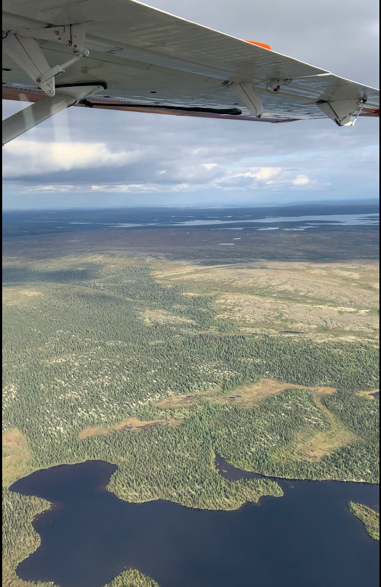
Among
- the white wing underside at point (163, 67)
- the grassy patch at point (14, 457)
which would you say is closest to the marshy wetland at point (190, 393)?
the grassy patch at point (14, 457)

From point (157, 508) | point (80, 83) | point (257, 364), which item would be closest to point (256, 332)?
point (257, 364)

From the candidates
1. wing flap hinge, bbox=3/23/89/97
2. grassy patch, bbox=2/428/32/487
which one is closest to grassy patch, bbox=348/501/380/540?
grassy patch, bbox=2/428/32/487

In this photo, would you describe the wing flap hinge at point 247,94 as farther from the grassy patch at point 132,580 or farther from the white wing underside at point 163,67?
the grassy patch at point 132,580

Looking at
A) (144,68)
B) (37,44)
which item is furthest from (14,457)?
(37,44)

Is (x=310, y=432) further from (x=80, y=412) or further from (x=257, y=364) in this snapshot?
(x=80, y=412)

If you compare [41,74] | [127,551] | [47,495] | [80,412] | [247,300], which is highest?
[41,74]

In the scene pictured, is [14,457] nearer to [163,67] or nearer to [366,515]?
[366,515]

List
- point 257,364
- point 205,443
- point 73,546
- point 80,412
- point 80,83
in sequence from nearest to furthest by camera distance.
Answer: point 80,83 → point 73,546 → point 205,443 → point 80,412 → point 257,364
